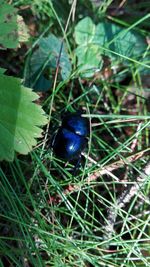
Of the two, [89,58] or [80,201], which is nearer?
[80,201]

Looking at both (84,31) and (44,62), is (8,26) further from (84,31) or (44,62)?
(84,31)


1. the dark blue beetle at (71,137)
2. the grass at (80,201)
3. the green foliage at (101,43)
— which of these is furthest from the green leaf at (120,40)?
the dark blue beetle at (71,137)

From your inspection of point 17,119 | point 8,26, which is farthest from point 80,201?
point 8,26

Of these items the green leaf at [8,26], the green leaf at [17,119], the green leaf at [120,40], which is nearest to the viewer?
the green leaf at [17,119]

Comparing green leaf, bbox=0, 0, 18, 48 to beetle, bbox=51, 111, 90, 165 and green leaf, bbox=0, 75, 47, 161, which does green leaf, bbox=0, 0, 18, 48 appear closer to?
green leaf, bbox=0, 75, 47, 161

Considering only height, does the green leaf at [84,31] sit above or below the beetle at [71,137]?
above

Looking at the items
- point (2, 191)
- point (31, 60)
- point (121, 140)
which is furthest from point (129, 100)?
point (2, 191)

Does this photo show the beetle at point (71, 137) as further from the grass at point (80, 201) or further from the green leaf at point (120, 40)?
the green leaf at point (120, 40)
